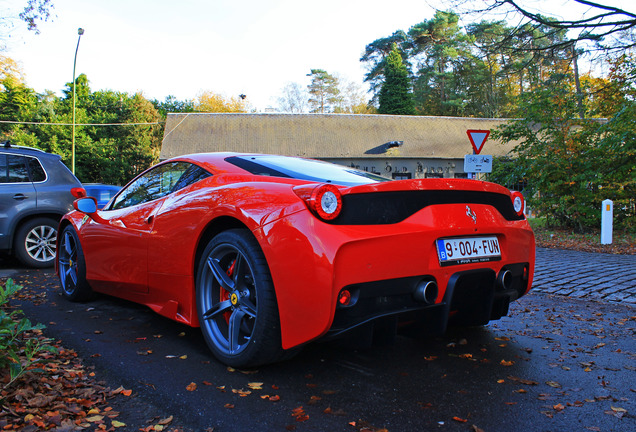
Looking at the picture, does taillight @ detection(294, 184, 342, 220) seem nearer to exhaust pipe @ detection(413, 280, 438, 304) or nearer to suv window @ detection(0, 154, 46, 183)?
exhaust pipe @ detection(413, 280, 438, 304)

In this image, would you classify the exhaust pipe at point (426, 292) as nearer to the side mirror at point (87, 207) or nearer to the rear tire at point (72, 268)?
the side mirror at point (87, 207)

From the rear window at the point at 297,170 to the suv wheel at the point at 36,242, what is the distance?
4.78 m

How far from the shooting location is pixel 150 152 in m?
44.8

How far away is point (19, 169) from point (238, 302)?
5773 millimetres

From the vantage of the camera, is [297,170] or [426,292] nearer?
[426,292]

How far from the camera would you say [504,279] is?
9.58ft

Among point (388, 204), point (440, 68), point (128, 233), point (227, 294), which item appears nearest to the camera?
point (388, 204)

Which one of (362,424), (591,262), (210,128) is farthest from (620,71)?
(210,128)

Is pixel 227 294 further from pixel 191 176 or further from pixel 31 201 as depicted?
pixel 31 201

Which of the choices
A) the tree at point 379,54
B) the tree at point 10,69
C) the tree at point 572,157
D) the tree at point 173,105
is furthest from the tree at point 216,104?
the tree at point 572,157

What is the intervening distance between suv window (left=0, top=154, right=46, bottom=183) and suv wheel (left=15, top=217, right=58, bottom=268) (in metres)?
0.61

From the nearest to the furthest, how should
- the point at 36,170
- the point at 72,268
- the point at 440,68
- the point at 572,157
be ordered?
the point at 72,268, the point at 36,170, the point at 572,157, the point at 440,68

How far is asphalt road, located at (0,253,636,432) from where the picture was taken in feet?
7.25

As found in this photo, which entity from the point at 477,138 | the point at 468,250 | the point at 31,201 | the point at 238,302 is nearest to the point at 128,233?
the point at 238,302
